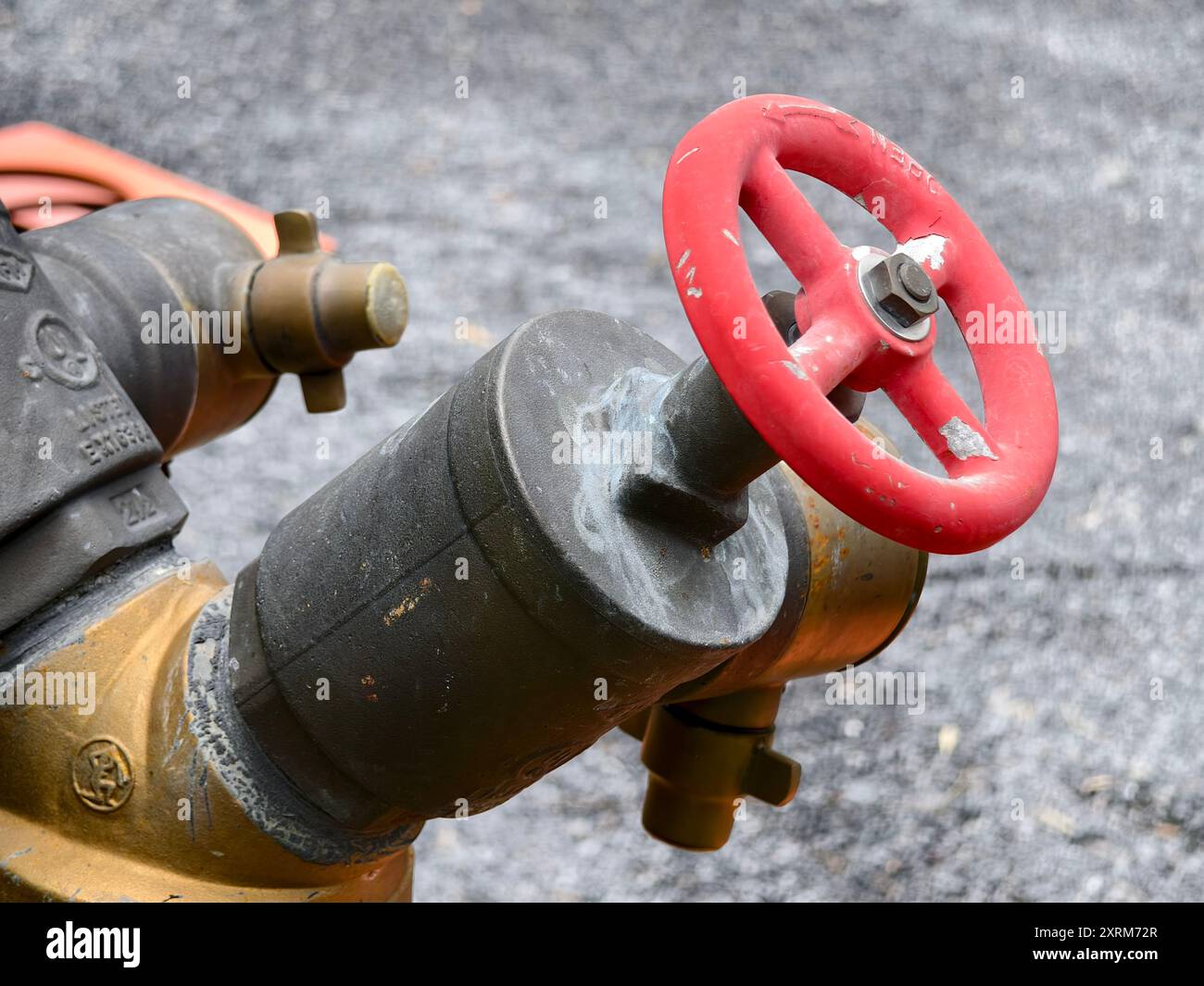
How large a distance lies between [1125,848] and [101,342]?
4.30 ft

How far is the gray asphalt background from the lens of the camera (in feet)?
5.57

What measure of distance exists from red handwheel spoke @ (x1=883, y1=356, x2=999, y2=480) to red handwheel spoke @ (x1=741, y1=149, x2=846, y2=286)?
76 millimetres

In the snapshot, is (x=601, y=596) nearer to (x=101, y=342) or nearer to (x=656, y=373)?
(x=656, y=373)

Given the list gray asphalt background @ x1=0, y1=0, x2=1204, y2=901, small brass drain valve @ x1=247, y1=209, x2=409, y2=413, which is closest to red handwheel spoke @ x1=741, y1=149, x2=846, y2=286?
small brass drain valve @ x1=247, y1=209, x2=409, y2=413

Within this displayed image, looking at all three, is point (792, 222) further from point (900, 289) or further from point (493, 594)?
point (493, 594)

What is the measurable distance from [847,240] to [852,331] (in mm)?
1639

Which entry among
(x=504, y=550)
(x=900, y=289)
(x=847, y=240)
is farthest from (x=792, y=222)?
(x=847, y=240)

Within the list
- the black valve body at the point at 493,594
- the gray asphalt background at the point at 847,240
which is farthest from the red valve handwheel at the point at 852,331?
the gray asphalt background at the point at 847,240

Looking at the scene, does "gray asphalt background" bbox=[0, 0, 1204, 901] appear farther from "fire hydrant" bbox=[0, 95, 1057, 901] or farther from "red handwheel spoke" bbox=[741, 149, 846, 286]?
"red handwheel spoke" bbox=[741, 149, 846, 286]

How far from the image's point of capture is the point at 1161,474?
6.71 feet

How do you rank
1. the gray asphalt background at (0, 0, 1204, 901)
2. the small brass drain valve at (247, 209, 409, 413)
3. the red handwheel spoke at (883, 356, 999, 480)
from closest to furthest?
the red handwheel spoke at (883, 356, 999, 480), the small brass drain valve at (247, 209, 409, 413), the gray asphalt background at (0, 0, 1204, 901)

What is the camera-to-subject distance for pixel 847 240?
7.52 feet

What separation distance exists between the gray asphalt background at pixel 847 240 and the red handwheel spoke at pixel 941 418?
40.4 inches
